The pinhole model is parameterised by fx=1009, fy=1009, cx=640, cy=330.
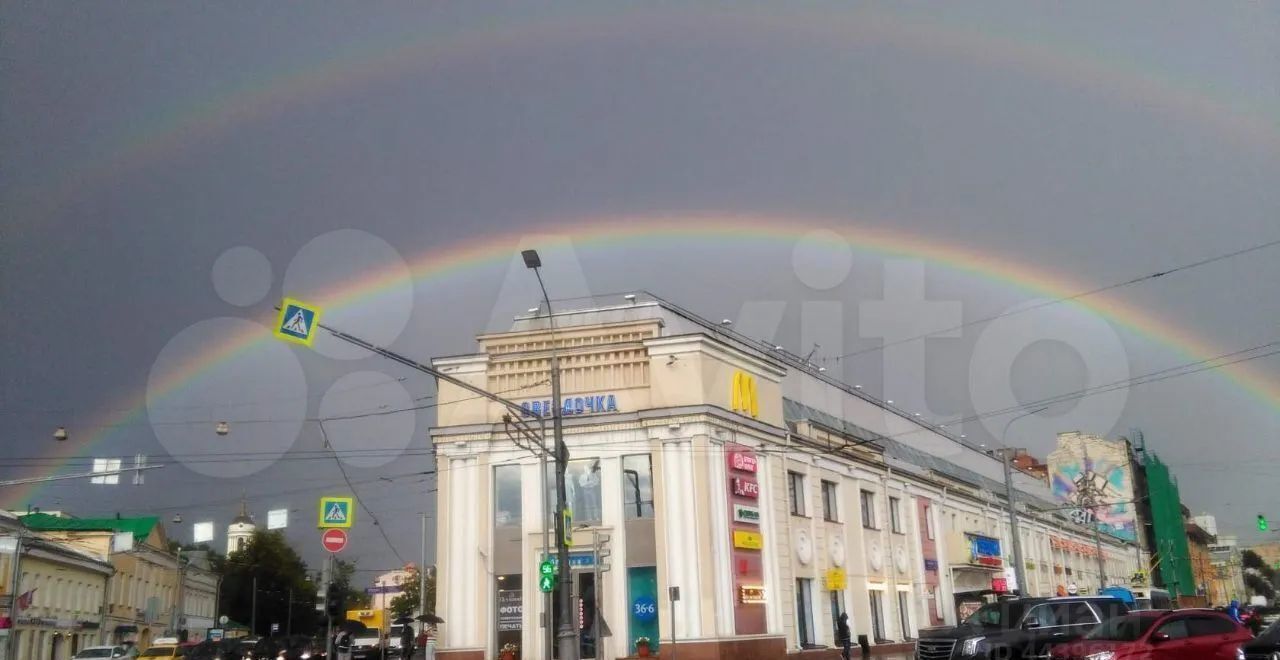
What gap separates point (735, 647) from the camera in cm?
3641

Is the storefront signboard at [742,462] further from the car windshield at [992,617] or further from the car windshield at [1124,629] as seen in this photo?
the car windshield at [1124,629]

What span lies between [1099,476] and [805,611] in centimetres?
7360

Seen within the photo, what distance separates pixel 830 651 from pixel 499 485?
15.3 m

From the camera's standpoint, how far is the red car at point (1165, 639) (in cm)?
1769

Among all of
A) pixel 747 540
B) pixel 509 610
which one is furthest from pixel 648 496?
pixel 509 610

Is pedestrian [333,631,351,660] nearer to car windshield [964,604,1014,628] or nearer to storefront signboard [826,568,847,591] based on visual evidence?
storefront signboard [826,568,847,591]

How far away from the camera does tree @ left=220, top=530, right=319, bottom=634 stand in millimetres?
98125

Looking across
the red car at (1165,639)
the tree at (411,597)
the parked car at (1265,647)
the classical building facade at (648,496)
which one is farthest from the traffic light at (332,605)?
the tree at (411,597)

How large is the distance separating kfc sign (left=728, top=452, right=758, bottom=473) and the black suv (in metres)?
15.5

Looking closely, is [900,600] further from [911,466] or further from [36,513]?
[36,513]

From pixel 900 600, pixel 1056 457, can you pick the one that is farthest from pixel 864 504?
pixel 1056 457

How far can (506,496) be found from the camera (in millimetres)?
39562

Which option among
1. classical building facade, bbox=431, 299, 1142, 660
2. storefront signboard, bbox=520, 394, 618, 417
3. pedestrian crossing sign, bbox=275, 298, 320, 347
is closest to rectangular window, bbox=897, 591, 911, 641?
classical building facade, bbox=431, 299, 1142, 660

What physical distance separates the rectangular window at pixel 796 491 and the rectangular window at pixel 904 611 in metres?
10.8
